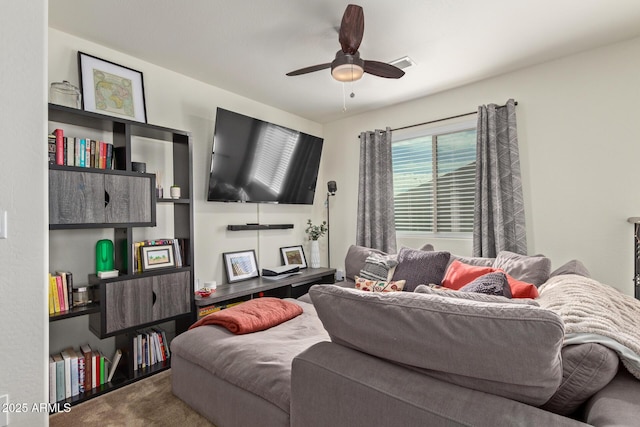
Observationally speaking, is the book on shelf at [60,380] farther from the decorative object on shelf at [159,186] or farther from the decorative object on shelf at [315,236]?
the decorative object on shelf at [315,236]

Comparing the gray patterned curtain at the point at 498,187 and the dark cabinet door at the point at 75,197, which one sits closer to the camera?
the dark cabinet door at the point at 75,197

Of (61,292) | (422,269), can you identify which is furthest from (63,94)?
(422,269)

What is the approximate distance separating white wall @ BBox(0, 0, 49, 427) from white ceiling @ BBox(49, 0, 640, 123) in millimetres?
719

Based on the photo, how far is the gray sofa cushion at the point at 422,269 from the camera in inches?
112

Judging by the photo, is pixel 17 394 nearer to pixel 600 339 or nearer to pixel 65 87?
pixel 65 87

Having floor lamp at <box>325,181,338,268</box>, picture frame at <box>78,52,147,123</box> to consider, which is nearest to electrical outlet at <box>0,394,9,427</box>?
picture frame at <box>78,52,147,123</box>

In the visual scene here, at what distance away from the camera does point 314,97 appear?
12.0 feet

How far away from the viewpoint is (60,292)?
2.12m

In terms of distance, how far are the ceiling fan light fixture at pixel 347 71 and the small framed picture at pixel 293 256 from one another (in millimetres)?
2399

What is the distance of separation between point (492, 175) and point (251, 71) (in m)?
2.46

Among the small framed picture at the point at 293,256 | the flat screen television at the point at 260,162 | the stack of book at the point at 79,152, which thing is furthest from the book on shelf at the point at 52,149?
the small framed picture at the point at 293,256

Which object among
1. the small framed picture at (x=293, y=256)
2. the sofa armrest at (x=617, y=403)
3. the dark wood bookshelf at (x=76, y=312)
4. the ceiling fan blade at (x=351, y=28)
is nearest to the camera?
the sofa armrest at (x=617, y=403)

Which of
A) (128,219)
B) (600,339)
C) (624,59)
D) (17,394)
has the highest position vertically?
(624,59)

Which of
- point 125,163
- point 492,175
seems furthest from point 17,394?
point 492,175
